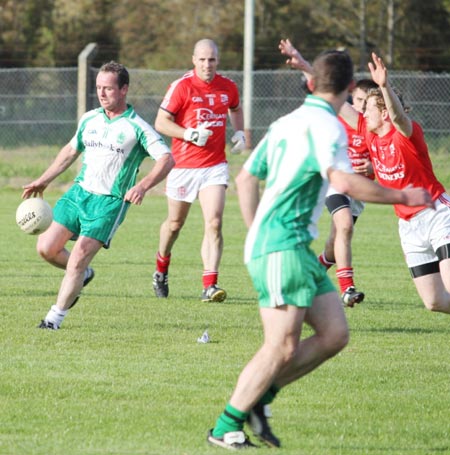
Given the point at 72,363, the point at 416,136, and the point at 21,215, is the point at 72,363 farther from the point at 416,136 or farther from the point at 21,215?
the point at 416,136

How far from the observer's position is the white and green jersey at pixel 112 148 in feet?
30.7

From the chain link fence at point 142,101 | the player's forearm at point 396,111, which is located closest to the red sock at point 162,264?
the player's forearm at point 396,111

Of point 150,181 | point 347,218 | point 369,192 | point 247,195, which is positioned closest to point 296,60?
point 150,181

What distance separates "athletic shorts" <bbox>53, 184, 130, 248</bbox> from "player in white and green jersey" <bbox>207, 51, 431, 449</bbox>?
3.54 meters

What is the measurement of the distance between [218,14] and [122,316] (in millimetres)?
41786

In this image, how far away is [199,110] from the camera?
1198cm

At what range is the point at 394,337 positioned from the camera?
372 inches

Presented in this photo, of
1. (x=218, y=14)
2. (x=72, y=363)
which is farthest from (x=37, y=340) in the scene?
(x=218, y=14)

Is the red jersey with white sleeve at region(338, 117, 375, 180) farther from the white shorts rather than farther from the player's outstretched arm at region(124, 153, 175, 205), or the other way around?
the player's outstretched arm at region(124, 153, 175, 205)

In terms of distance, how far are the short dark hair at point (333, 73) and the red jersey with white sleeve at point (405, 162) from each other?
3171mm

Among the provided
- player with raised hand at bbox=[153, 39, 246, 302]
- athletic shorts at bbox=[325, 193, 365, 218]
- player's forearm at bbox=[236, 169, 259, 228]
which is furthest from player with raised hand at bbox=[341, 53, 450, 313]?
player's forearm at bbox=[236, 169, 259, 228]

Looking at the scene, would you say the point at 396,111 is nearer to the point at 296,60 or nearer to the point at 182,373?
the point at 296,60

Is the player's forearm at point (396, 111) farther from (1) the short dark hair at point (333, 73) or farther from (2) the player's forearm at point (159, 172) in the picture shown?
(1) the short dark hair at point (333, 73)

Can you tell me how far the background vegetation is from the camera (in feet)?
151
